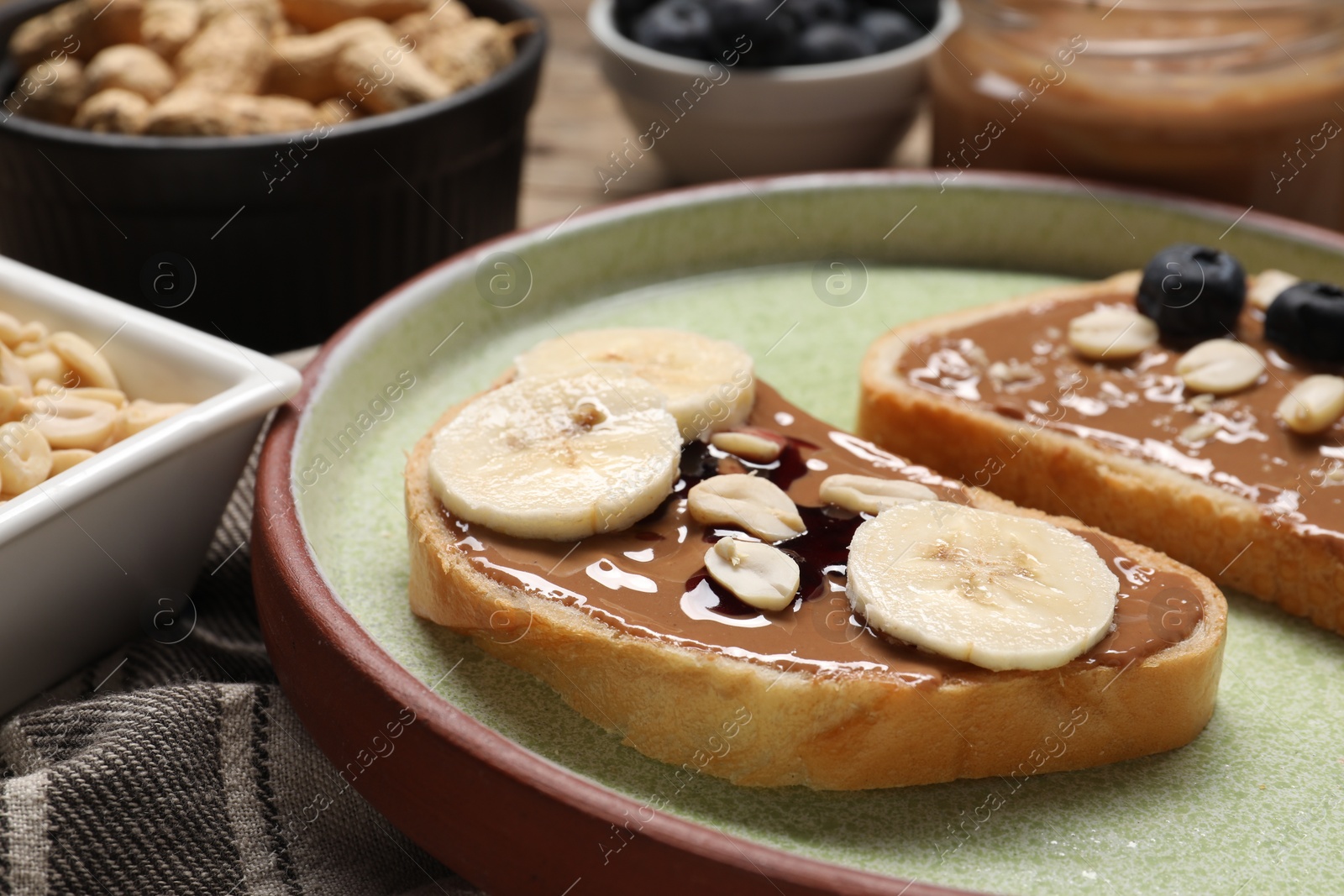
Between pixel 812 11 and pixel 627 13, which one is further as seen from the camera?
pixel 627 13

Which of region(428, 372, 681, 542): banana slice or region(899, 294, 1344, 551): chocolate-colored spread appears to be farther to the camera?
region(899, 294, 1344, 551): chocolate-colored spread

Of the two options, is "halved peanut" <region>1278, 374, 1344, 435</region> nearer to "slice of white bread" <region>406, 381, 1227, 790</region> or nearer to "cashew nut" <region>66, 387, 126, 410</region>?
"slice of white bread" <region>406, 381, 1227, 790</region>

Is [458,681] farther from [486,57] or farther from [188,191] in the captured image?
[486,57]

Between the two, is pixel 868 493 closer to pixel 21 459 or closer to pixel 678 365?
pixel 678 365

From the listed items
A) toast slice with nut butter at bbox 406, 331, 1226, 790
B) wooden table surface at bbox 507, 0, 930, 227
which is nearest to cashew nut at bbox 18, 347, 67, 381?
toast slice with nut butter at bbox 406, 331, 1226, 790

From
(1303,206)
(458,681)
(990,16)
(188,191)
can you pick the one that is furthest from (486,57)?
(1303,206)

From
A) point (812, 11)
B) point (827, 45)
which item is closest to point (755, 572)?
point (827, 45)
